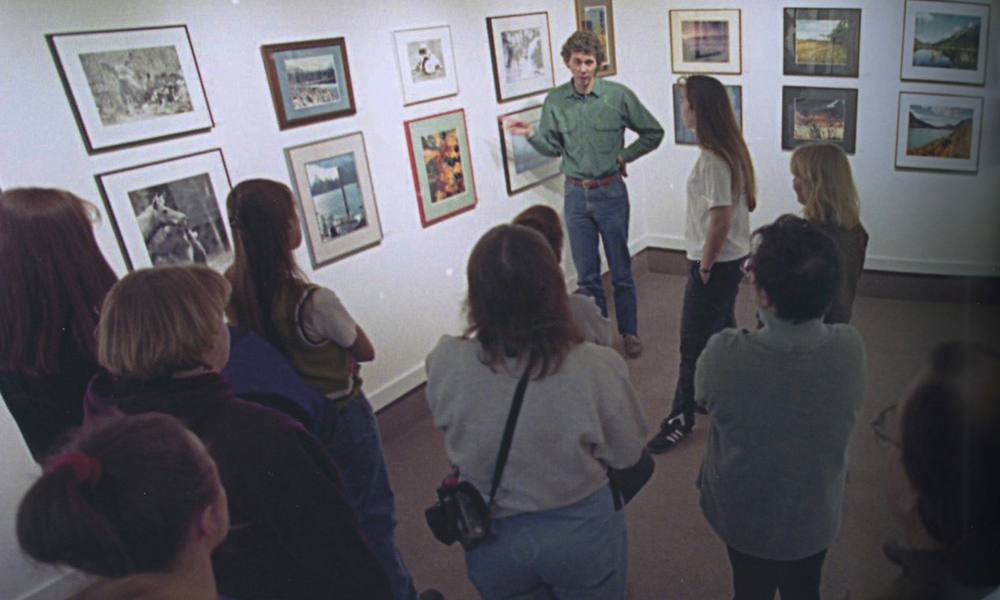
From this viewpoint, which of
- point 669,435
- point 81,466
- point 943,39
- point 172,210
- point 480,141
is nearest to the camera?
point 81,466

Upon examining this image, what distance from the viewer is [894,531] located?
117 cm

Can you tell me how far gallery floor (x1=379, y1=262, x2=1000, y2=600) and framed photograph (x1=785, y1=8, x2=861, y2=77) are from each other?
0.40 metres

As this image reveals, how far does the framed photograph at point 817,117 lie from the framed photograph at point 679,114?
0.07 metres

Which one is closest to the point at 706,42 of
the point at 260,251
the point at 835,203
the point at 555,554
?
the point at 835,203

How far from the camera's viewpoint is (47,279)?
0.79 meters

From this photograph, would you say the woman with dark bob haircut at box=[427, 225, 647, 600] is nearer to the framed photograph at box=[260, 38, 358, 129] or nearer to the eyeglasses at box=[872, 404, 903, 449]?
the framed photograph at box=[260, 38, 358, 129]

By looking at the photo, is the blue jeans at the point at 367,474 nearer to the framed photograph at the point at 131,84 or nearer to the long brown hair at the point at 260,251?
the long brown hair at the point at 260,251

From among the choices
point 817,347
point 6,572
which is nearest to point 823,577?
point 817,347

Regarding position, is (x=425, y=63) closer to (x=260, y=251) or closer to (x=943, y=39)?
→ (x=260, y=251)

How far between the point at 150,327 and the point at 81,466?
21 centimetres

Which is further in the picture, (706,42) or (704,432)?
(704,432)

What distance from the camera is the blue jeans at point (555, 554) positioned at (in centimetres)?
114

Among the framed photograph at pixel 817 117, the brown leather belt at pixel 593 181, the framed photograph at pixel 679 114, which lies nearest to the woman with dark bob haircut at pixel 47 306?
the brown leather belt at pixel 593 181

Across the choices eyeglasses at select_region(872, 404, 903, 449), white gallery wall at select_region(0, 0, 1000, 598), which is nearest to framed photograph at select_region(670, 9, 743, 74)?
white gallery wall at select_region(0, 0, 1000, 598)
